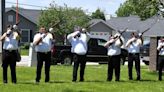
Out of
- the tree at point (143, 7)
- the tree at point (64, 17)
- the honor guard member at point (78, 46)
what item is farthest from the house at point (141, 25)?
the honor guard member at point (78, 46)

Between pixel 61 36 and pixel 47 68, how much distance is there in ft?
125

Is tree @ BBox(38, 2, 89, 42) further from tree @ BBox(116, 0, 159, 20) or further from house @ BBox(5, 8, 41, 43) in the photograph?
tree @ BBox(116, 0, 159, 20)

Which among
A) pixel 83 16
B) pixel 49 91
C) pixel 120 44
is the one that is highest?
pixel 83 16

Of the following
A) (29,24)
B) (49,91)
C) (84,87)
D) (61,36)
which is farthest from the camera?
(29,24)

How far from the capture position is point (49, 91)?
46.4ft

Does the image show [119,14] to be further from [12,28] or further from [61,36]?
[12,28]

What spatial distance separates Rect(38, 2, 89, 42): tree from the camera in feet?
184

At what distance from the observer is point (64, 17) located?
59.0 m

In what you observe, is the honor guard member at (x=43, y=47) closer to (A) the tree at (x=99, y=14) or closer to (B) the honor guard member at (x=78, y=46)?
(B) the honor guard member at (x=78, y=46)

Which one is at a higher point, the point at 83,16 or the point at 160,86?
the point at 83,16

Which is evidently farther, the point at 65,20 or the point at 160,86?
the point at 65,20

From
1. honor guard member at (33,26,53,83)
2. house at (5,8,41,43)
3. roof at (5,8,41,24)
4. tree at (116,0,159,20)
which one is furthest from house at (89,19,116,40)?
honor guard member at (33,26,53,83)

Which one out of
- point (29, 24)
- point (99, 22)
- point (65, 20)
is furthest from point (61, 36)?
point (99, 22)

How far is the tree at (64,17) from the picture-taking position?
184 ft
